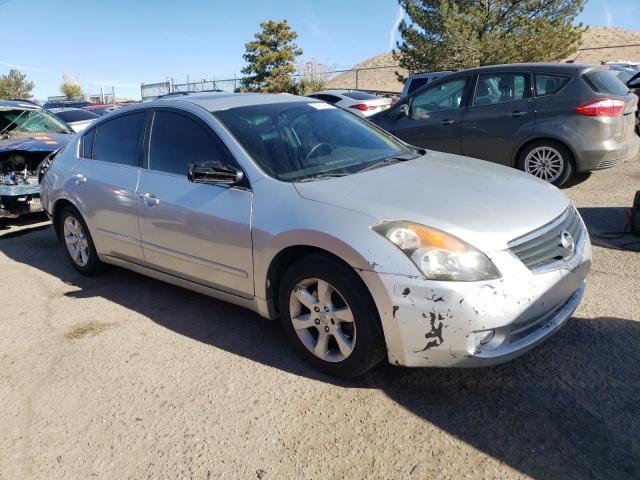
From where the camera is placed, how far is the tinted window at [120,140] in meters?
4.29

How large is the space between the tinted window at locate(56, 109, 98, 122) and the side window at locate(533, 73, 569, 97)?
10.6 metres

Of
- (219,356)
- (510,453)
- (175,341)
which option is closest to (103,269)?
(175,341)

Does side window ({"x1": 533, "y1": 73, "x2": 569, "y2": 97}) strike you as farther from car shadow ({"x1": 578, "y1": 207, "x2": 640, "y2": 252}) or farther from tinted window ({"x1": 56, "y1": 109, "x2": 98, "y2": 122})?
tinted window ({"x1": 56, "y1": 109, "x2": 98, "y2": 122})

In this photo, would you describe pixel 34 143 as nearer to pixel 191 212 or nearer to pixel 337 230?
pixel 191 212

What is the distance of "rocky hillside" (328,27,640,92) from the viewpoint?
3652 centimetres

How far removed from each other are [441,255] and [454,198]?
0.53 meters

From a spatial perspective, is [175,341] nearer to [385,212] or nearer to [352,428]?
[352,428]

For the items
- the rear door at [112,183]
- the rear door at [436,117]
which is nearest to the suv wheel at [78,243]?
the rear door at [112,183]

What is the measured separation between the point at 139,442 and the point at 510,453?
1785 mm

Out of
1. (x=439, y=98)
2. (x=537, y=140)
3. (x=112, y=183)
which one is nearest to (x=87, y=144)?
(x=112, y=183)

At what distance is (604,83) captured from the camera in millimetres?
6590

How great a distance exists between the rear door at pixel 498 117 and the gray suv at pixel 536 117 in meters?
0.01

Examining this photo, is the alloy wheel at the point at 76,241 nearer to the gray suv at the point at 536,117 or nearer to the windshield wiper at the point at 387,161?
the windshield wiper at the point at 387,161

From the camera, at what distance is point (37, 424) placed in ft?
9.39
